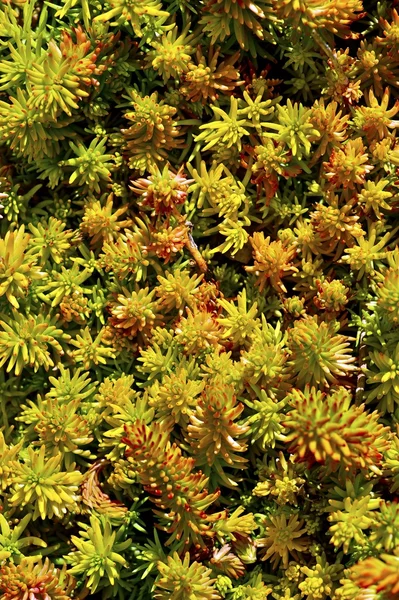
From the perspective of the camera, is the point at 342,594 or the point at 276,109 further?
the point at 276,109

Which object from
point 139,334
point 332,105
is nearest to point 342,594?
point 139,334

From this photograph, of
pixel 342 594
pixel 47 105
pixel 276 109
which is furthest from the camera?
pixel 276 109

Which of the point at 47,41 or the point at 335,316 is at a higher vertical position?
the point at 47,41

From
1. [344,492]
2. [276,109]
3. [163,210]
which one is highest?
[276,109]

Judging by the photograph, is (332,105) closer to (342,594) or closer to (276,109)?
(276,109)

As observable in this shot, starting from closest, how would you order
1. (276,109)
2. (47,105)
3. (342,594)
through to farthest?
(342,594)
(47,105)
(276,109)

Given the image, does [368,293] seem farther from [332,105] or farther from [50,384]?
[50,384]
